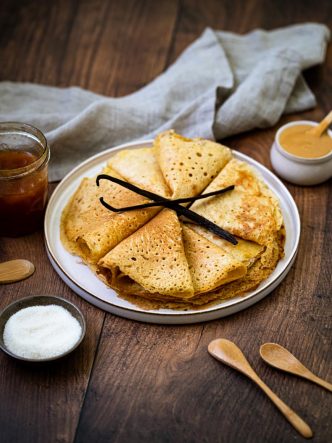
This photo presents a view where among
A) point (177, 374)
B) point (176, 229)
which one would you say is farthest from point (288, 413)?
point (176, 229)

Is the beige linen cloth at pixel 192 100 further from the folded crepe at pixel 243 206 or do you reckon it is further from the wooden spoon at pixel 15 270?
the wooden spoon at pixel 15 270

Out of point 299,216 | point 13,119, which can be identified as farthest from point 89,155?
point 299,216

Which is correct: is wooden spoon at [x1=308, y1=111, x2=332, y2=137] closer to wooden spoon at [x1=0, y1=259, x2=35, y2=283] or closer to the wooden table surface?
the wooden table surface

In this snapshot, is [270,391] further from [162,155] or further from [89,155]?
[89,155]

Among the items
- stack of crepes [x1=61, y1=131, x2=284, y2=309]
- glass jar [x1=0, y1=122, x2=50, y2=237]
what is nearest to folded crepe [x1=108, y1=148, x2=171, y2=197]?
stack of crepes [x1=61, y1=131, x2=284, y2=309]

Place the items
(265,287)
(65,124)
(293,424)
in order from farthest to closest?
(65,124) < (265,287) < (293,424)

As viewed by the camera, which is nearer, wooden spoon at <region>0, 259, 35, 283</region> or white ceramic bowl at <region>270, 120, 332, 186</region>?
wooden spoon at <region>0, 259, 35, 283</region>
